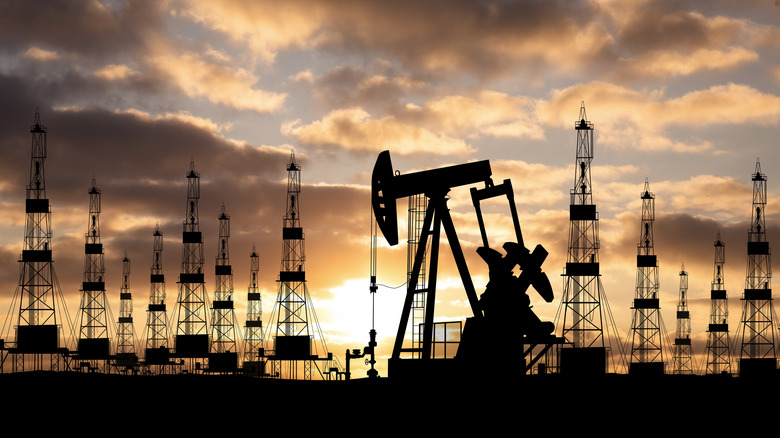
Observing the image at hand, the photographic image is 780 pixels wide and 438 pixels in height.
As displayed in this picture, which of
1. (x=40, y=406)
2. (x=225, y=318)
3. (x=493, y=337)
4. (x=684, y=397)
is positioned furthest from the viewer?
(x=225, y=318)

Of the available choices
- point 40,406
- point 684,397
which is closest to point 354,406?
point 40,406

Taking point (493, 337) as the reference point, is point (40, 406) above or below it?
below

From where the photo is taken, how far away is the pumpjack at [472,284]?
2781 cm

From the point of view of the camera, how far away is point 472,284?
2966 cm

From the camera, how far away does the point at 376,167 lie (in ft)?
98.8

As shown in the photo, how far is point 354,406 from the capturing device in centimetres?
2911

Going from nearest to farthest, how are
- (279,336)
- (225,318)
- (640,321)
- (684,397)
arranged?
(684,397), (279,336), (640,321), (225,318)

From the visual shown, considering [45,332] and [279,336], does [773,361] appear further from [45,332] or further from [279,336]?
[45,332]

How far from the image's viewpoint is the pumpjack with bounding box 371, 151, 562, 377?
1095 inches

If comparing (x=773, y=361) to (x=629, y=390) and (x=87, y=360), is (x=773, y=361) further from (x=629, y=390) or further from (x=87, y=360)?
(x=87, y=360)

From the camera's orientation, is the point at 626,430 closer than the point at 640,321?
Yes

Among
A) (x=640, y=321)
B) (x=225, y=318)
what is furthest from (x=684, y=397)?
(x=225, y=318)

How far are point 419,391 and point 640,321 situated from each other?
87.5m

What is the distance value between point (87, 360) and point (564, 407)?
10838 cm
